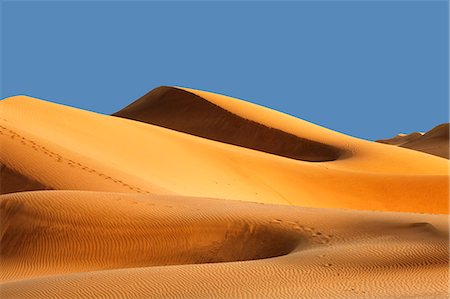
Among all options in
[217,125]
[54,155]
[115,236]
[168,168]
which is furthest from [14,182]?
[217,125]

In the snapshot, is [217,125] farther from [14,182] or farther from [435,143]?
[435,143]

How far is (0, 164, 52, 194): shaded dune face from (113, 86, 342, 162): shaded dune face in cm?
2000

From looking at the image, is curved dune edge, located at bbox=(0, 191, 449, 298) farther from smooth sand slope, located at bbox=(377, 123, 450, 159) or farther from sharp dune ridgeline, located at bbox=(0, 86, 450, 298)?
smooth sand slope, located at bbox=(377, 123, 450, 159)

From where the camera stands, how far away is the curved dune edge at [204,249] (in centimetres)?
841

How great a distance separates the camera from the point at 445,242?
970 cm

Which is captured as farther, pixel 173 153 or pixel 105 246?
pixel 173 153

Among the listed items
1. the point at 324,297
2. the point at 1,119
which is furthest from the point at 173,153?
the point at 324,297

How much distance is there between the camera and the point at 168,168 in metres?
23.7

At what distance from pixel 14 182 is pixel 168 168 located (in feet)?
24.2

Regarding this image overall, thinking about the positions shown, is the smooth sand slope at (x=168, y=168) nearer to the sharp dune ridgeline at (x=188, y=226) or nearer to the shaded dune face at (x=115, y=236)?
the sharp dune ridgeline at (x=188, y=226)

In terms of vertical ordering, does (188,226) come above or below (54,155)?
below

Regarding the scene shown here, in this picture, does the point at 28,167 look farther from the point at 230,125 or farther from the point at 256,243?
the point at 230,125

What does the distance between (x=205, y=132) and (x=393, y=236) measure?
28260 millimetres

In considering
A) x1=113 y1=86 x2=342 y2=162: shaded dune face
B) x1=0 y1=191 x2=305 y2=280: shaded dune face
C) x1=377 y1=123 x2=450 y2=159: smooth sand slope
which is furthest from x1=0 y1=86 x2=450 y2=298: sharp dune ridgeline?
x1=377 y1=123 x2=450 y2=159: smooth sand slope
